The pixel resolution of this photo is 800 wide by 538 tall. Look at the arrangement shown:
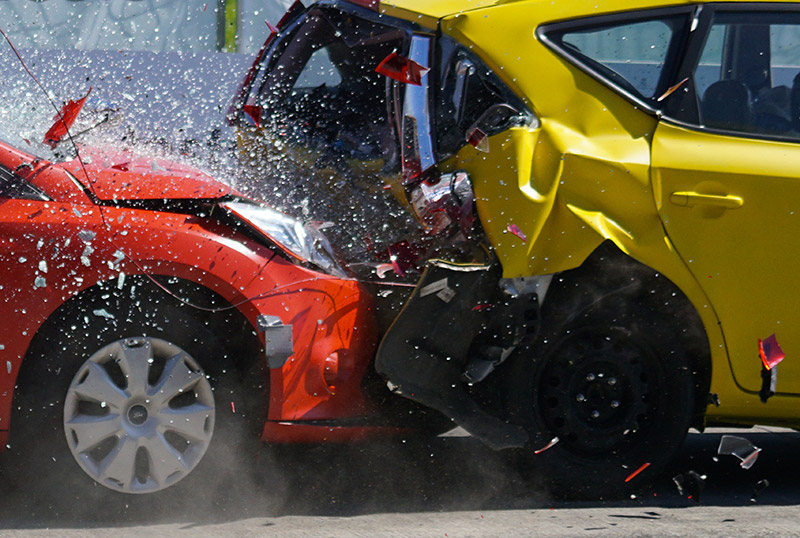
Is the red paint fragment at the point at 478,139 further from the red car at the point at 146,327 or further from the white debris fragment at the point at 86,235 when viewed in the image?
the white debris fragment at the point at 86,235

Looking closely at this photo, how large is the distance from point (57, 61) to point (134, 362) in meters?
5.42

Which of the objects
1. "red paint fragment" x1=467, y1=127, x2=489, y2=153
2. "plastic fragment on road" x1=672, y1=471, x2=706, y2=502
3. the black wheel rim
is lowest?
"plastic fragment on road" x1=672, y1=471, x2=706, y2=502

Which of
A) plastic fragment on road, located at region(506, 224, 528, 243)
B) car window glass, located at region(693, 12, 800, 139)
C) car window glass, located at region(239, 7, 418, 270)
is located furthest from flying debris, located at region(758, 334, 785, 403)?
car window glass, located at region(239, 7, 418, 270)

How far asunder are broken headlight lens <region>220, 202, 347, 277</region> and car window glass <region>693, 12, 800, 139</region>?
1451 millimetres

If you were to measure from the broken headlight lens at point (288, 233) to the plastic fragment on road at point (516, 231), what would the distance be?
0.64 m

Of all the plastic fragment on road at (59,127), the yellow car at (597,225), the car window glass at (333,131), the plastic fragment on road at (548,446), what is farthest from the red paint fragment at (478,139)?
the plastic fragment on road at (59,127)

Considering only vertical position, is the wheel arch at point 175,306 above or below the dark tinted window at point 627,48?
below

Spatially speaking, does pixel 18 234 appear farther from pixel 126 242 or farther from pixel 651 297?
pixel 651 297

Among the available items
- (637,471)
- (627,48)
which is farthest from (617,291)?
(627,48)

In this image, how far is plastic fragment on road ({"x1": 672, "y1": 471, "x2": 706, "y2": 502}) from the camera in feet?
14.6

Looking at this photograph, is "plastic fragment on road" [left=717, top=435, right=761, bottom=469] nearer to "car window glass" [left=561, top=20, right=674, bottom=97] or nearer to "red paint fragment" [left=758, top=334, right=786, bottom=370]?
"red paint fragment" [left=758, top=334, right=786, bottom=370]

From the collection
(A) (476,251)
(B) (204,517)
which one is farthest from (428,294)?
(B) (204,517)

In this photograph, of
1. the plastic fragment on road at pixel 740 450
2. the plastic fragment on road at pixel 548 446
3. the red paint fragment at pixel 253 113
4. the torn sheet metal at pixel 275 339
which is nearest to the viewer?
the torn sheet metal at pixel 275 339

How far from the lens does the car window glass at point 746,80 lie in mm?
4105
